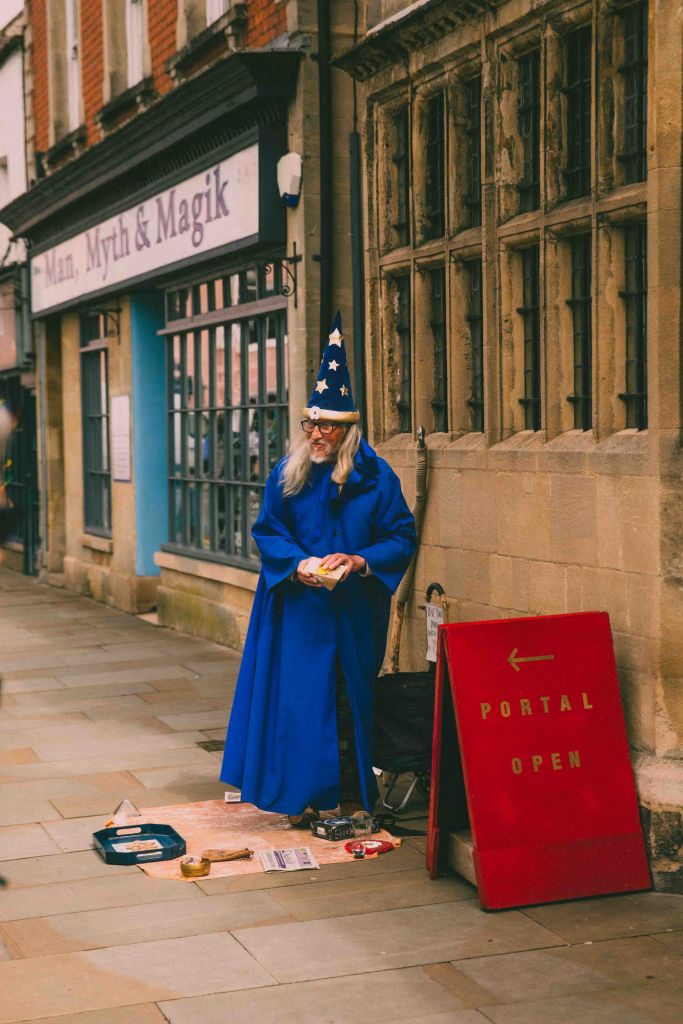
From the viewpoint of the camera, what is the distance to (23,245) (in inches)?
775

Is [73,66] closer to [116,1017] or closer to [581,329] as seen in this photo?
[581,329]

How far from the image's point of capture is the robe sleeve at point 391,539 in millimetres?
6629

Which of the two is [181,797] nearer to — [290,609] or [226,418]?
[290,609]

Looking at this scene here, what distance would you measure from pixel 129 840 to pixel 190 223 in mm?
6745

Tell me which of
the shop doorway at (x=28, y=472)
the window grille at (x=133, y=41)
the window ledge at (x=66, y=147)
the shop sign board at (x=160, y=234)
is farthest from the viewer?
the shop doorway at (x=28, y=472)

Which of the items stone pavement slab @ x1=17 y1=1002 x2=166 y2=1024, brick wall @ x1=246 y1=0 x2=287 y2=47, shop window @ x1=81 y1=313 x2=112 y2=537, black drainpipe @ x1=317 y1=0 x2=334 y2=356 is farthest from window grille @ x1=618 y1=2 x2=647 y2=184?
shop window @ x1=81 y1=313 x2=112 y2=537

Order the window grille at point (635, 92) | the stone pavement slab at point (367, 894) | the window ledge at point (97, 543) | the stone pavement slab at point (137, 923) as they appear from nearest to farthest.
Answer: the stone pavement slab at point (137, 923)
the stone pavement slab at point (367, 894)
the window grille at point (635, 92)
the window ledge at point (97, 543)

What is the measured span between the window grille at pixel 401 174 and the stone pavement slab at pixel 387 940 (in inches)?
163

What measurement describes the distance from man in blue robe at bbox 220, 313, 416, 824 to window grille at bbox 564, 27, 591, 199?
1294 millimetres

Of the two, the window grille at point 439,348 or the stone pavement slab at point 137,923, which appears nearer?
the stone pavement slab at point 137,923

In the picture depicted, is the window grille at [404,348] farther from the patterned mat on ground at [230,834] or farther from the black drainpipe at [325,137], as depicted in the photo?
the patterned mat on ground at [230,834]

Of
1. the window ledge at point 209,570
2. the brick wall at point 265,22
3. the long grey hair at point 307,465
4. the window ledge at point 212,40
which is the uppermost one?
the window ledge at point 212,40

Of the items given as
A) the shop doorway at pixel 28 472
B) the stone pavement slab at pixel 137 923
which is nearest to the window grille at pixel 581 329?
the stone pavement slab at pixel 137 923

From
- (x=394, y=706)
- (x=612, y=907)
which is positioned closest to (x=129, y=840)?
(x=394, y=706)
